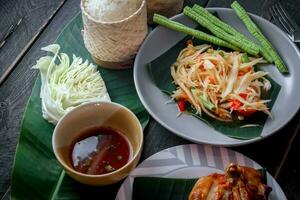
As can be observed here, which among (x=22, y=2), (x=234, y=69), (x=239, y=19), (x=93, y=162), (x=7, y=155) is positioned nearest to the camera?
(x=93, y=162)

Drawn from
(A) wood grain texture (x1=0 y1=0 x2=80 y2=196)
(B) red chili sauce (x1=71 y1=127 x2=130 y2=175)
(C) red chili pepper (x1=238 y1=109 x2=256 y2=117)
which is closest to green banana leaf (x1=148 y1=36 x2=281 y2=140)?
(C) red chili pepper (x1=238 y1=109 x2=256 y2=117)

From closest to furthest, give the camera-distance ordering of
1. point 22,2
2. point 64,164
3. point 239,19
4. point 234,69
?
point 64,164, point 234,69, point 239,19, point 22,2

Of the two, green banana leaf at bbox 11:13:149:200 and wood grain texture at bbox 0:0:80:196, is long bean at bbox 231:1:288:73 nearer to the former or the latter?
green banana leaf at bbox 11:13:149:200

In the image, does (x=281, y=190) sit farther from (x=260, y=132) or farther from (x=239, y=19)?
(x=239, y=19)

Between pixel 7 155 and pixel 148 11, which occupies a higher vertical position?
pixel 148 11

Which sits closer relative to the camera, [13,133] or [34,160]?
[34,160]

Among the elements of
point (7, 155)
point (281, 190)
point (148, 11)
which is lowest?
point (281, 190)

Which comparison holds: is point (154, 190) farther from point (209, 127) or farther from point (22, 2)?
point (22, 2)

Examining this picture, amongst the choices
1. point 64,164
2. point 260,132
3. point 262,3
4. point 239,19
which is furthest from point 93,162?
point 262,3
